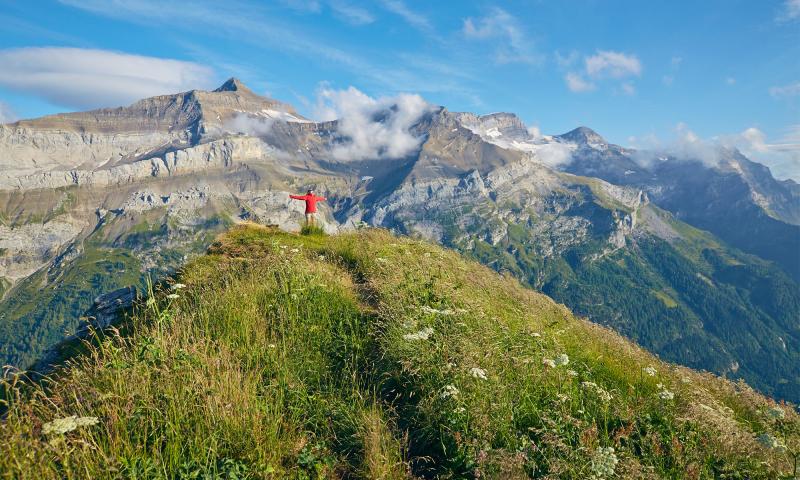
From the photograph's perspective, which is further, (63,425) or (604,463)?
(604,463)

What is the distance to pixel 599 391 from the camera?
266 inches

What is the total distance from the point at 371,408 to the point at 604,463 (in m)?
3.35

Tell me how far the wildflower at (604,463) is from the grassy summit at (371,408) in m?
0.02

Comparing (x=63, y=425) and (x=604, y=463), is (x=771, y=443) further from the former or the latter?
(x=63, y=425)

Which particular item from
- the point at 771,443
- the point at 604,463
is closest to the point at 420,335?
the point at 604,463

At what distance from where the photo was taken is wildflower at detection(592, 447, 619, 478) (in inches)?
199

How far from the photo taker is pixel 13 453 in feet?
14.0

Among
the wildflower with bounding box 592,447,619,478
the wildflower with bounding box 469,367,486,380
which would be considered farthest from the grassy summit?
the wildflower with bounding box 469,367,486,380

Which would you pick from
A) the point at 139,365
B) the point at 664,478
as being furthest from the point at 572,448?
the point at 139,365

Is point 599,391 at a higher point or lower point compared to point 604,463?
higher

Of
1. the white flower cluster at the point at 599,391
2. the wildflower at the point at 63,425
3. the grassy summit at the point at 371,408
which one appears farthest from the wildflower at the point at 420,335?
the wildflower at the point at 63,425

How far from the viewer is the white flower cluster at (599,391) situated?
264 inches

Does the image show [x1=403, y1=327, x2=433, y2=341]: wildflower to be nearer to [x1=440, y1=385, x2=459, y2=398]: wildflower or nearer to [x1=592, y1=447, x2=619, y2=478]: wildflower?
[x1=440, y1=385, x2=459, y2=398]: wildflower

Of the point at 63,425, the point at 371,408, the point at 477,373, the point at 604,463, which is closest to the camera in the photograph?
the point at 63,425
